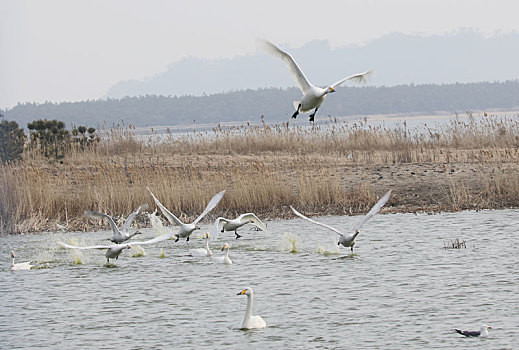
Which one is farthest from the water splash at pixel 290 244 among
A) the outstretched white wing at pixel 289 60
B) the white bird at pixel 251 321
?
the white bird at pixel 251 321

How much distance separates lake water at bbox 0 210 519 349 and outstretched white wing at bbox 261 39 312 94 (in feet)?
9.58

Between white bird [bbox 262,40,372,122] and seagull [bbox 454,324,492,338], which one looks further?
white bird [bbox 262,40,372,122]

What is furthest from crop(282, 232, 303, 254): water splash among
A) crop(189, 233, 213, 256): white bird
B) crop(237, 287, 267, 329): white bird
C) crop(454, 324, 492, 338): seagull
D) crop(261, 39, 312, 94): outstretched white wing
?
crop(454, 324, 492, 338): seagull

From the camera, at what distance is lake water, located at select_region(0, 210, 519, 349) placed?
1053 cm

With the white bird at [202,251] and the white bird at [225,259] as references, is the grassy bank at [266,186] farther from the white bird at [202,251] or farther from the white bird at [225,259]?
the white bird at [225,259]

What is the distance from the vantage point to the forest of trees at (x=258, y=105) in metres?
92.5

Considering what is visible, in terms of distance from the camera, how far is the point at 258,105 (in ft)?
313

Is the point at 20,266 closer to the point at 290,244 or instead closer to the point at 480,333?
the point at 290,244

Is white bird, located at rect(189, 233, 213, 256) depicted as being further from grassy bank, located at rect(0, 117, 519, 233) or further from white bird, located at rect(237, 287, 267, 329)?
white bird, located at rect(237, 287, 267, 329)

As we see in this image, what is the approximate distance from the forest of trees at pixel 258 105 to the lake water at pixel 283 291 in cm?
7080

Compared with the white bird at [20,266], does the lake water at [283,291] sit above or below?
below

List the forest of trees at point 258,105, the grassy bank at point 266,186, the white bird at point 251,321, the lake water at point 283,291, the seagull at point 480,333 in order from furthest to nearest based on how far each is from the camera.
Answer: the forest of trees at point 258,105
the grassy bank at point 266,186
the white bird at point 251,321
the lake water at point 283,291
the seagull at point 480,333

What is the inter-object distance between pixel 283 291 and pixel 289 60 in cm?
326

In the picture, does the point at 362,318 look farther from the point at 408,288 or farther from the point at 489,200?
the point at 489,200
